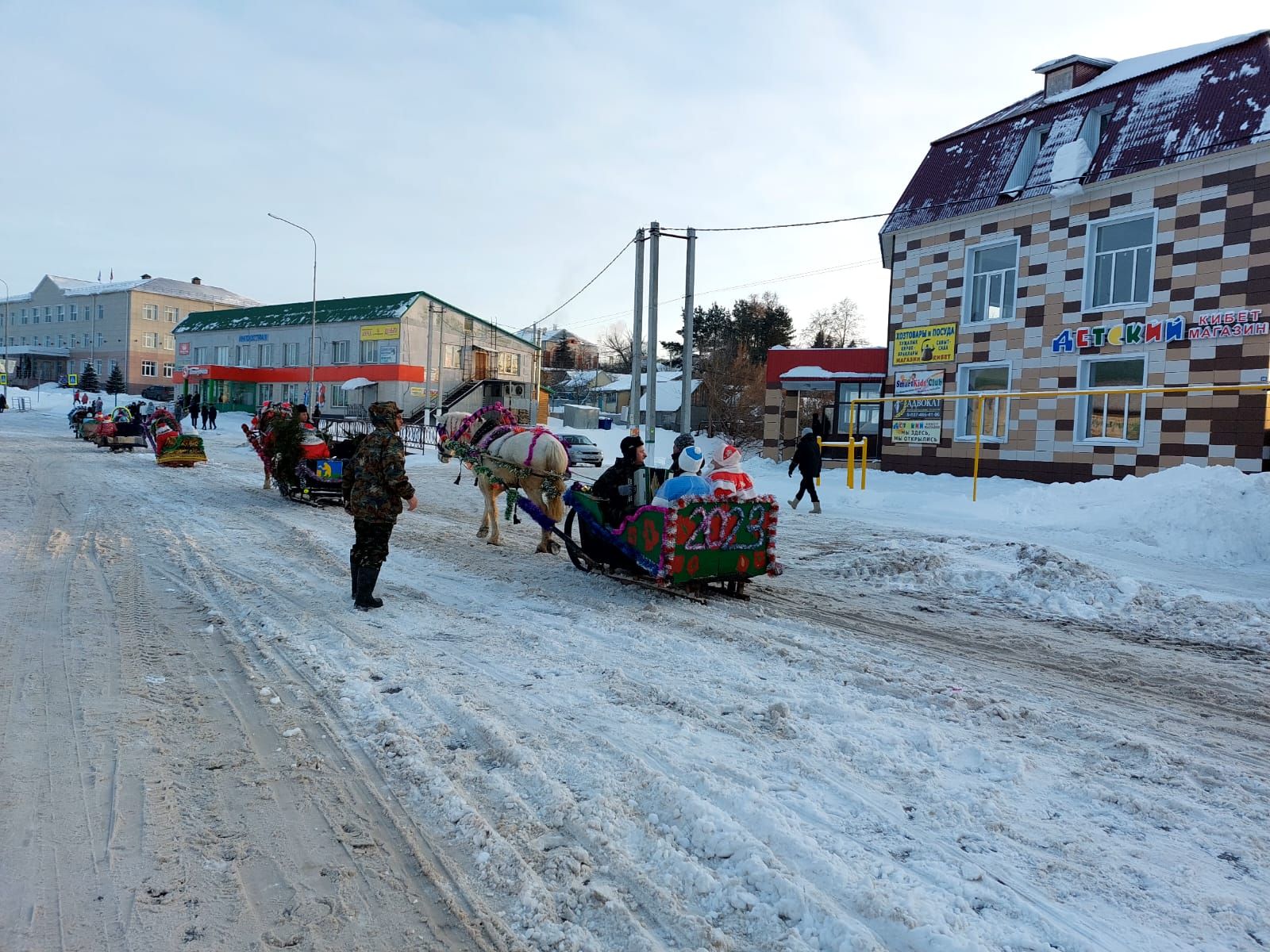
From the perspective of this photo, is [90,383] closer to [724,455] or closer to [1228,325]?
[724,455]

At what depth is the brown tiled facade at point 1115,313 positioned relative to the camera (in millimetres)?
16000

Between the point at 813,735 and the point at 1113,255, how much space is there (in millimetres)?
17813

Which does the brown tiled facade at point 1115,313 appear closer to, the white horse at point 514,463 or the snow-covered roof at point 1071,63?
the snow-covered roof at point 1071,63

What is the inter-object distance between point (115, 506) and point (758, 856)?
13263 millimetres

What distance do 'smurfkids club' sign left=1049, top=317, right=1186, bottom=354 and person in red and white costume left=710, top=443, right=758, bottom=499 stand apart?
13323mm

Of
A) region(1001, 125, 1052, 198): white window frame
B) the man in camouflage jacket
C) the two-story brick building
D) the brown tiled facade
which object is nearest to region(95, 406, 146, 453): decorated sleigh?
the two-story brick building

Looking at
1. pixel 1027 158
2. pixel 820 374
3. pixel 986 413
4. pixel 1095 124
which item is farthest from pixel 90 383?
pixel 1095 124

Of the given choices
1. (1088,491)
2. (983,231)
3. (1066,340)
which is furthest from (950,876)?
(983,231)

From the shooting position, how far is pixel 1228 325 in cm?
1625

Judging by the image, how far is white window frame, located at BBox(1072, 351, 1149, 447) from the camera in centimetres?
1748

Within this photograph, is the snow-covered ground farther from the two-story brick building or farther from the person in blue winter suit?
the two-story brick building

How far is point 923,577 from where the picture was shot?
9.16 m

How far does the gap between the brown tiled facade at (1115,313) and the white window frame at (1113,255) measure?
0.05m

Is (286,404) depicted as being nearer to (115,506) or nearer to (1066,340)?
(115,506)
